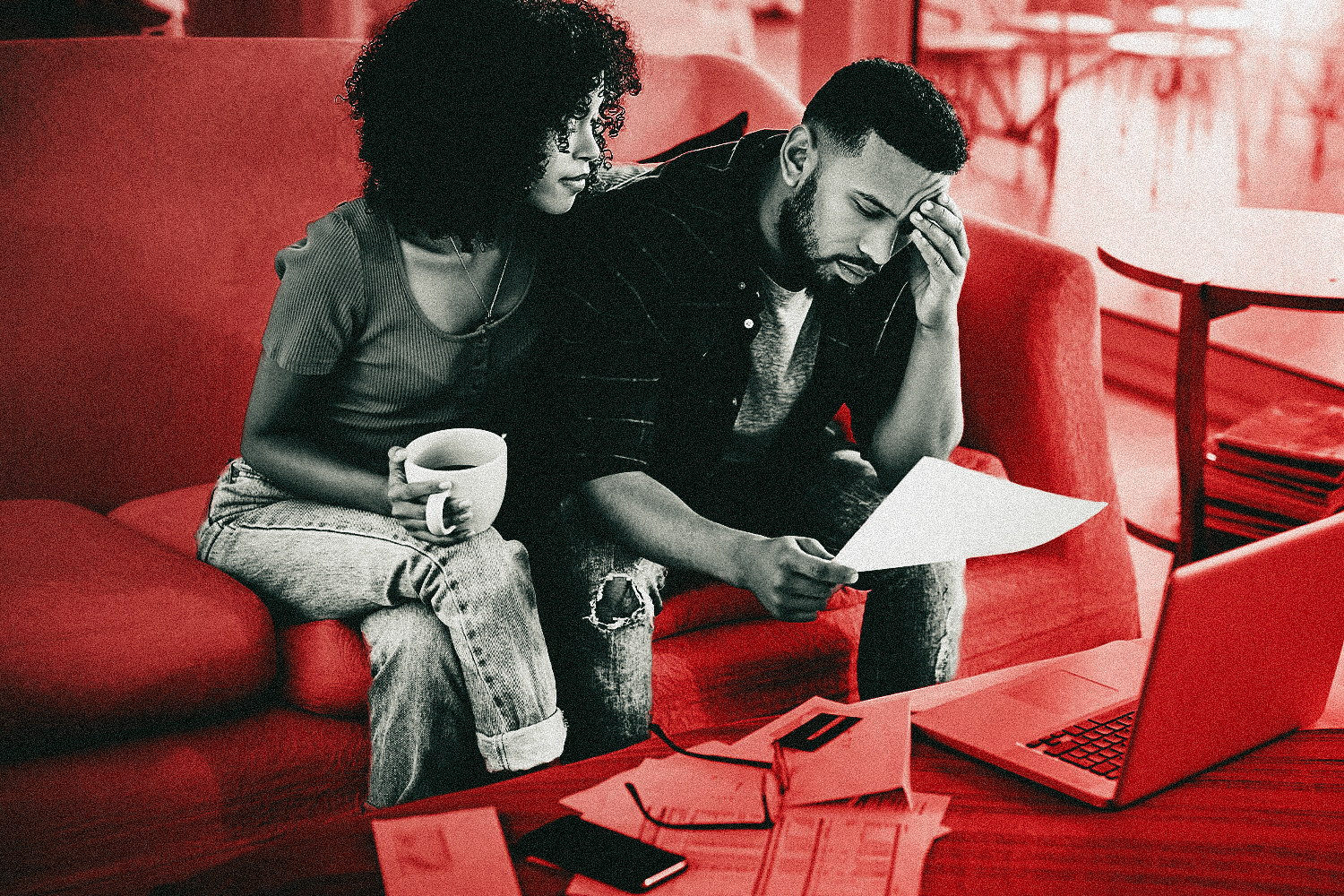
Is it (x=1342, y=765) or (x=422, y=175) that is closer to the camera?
(x=1342, y=765)

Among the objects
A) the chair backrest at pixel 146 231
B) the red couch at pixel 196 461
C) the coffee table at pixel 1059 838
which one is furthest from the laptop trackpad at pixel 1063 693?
the chair backrest at pixel 146 231

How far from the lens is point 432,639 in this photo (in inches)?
45.8

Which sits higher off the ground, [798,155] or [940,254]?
[798,155]

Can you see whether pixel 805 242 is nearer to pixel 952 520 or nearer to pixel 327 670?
pixel 952 520

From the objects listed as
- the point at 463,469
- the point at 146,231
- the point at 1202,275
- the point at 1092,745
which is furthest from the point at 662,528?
the point at 1202,275

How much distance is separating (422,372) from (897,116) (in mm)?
606

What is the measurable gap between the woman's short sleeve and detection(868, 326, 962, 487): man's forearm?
2.19 ft

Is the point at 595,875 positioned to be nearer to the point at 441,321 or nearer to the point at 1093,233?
the point at 441,321

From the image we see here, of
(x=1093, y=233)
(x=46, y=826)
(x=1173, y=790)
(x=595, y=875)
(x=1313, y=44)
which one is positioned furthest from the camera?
(x=1093, y=233)

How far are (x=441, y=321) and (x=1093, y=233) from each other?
2705mm

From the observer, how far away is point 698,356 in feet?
4.54

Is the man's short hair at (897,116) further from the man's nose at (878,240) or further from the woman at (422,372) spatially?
the woman at (422,372)

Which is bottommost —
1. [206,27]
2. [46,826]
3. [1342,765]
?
[46,826]

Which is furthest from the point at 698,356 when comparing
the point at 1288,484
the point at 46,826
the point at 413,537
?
the point at 1288,484
